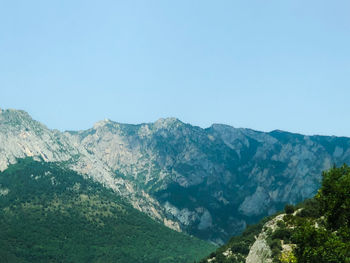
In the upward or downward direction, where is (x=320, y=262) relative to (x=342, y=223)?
downward

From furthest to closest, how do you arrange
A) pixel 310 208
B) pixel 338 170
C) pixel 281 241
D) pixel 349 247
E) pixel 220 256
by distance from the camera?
pixel 220 256, pixel 310 208, pixel 281 241, pixel 338 170, pixel 349 247

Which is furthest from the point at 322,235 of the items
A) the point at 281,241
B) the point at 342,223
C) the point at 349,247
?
the point at 281,241

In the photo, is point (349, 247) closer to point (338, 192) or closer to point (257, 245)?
point (338, 192)

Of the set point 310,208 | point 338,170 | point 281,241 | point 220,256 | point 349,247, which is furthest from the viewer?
point 220,256

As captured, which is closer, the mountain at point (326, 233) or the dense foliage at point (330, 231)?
the dense foliage at point (330, 231)

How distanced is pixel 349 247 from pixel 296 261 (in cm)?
630

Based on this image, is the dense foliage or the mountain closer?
the dense foliage

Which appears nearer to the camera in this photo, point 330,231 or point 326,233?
point 326,233

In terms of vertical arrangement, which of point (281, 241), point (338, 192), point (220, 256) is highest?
point (338, 192)

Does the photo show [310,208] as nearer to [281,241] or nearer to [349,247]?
[281,241]

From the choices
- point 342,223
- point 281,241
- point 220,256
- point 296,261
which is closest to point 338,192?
point 342,223

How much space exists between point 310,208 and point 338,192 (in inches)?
1596

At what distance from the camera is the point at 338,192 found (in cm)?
5706

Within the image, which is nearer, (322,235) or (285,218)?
(322,235)
